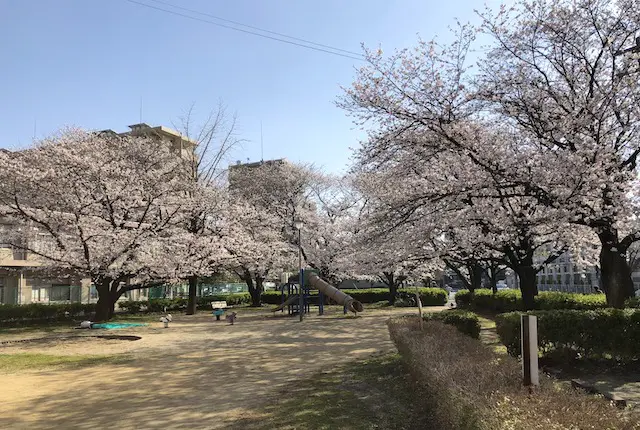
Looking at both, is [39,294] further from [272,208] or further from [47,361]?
[47,361]

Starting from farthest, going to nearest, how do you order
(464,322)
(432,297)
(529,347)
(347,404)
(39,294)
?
(432,297) < (39,294) < (464,322) < (347,404) < (529,347)

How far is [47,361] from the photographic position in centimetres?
1102

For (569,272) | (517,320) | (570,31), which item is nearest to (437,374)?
(517,320)

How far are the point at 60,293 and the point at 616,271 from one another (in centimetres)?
3453

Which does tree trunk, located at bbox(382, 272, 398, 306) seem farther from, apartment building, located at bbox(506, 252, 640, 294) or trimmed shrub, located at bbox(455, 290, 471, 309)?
apartment building, located at bbox(506, 252, 640, 294)

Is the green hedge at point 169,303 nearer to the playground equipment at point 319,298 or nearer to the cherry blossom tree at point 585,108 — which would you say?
the playground equipment at point 319,298

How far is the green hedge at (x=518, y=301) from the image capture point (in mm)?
14484

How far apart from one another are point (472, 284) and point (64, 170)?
22.1m

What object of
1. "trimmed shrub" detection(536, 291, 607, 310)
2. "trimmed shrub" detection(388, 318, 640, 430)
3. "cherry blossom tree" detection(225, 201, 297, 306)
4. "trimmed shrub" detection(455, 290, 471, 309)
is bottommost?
"trimmed shrub" detection(455, 290, 471, 309)

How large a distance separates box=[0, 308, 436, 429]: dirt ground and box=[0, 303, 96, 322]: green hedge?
5.65 meters

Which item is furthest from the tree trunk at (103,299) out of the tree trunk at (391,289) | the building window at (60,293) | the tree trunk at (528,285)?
the tree trunk at (391,289)

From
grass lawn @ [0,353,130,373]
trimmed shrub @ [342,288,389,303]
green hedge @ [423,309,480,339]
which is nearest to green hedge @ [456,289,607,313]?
green hedge @ [423,309,480,339]

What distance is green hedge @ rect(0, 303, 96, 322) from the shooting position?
→ 822 inches

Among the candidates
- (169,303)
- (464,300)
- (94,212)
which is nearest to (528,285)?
(464,300)
